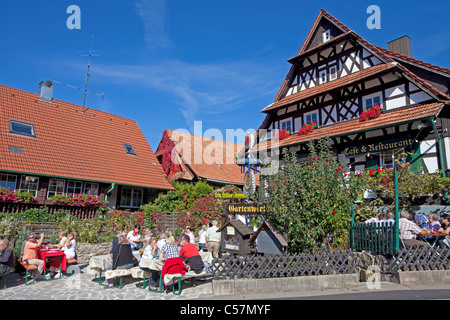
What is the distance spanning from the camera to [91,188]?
19250mm

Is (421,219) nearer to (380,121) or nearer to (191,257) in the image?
(380,121)

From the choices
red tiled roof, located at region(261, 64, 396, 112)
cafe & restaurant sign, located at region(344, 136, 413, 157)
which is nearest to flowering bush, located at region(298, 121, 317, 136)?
red tiled roof, located at region(261, 64, 396, 112)

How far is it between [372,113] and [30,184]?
17582mm

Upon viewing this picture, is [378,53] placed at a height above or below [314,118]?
above

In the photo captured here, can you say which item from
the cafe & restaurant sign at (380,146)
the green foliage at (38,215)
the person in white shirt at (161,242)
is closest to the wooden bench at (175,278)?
the person in white shirt at (161,242)

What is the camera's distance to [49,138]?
19391 mm

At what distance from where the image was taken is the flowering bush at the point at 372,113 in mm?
15932

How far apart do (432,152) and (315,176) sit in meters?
8.45

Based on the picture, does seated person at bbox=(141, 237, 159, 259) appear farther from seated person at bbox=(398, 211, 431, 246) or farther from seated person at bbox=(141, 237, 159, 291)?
seated person at bbox=(398, 211, 431, 246)

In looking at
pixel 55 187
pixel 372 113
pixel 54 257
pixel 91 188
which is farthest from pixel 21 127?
pixel 372 113

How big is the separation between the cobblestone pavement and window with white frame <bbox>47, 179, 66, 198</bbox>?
848 centimetres

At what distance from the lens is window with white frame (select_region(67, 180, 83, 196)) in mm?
18359

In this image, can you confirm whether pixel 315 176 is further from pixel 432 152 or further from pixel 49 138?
pixel 49 138
